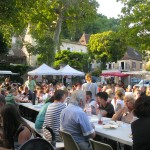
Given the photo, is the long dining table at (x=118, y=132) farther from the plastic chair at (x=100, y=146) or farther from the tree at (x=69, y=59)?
the tree at (x=69, y=59)

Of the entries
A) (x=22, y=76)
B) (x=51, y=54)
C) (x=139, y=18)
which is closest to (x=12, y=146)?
(x=139, y=18)

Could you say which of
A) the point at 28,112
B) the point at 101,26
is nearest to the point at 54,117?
the point at 28,112

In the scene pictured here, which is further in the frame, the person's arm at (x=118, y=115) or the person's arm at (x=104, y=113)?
the person's arm at (x=104, y=113)

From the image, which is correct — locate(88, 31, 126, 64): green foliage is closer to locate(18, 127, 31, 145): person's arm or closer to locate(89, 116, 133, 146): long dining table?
locate(89, 116, 133, 146): long dining table

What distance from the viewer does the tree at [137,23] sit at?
24547mm

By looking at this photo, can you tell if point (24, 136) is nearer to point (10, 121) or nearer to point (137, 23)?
point (10, 121)

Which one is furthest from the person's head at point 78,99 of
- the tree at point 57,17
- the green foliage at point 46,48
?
the green foliage at point 46,48

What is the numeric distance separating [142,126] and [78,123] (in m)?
1.57

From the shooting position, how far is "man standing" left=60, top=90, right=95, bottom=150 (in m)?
5.44

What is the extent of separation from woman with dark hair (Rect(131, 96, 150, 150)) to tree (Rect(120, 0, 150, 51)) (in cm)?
2078

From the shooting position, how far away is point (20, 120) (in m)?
4.36

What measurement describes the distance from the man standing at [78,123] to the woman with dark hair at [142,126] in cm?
135

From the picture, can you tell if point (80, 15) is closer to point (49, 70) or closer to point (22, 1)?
point (49, 70)

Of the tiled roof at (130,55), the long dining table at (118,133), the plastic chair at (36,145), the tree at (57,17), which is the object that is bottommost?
the long dining table at (118,133)
